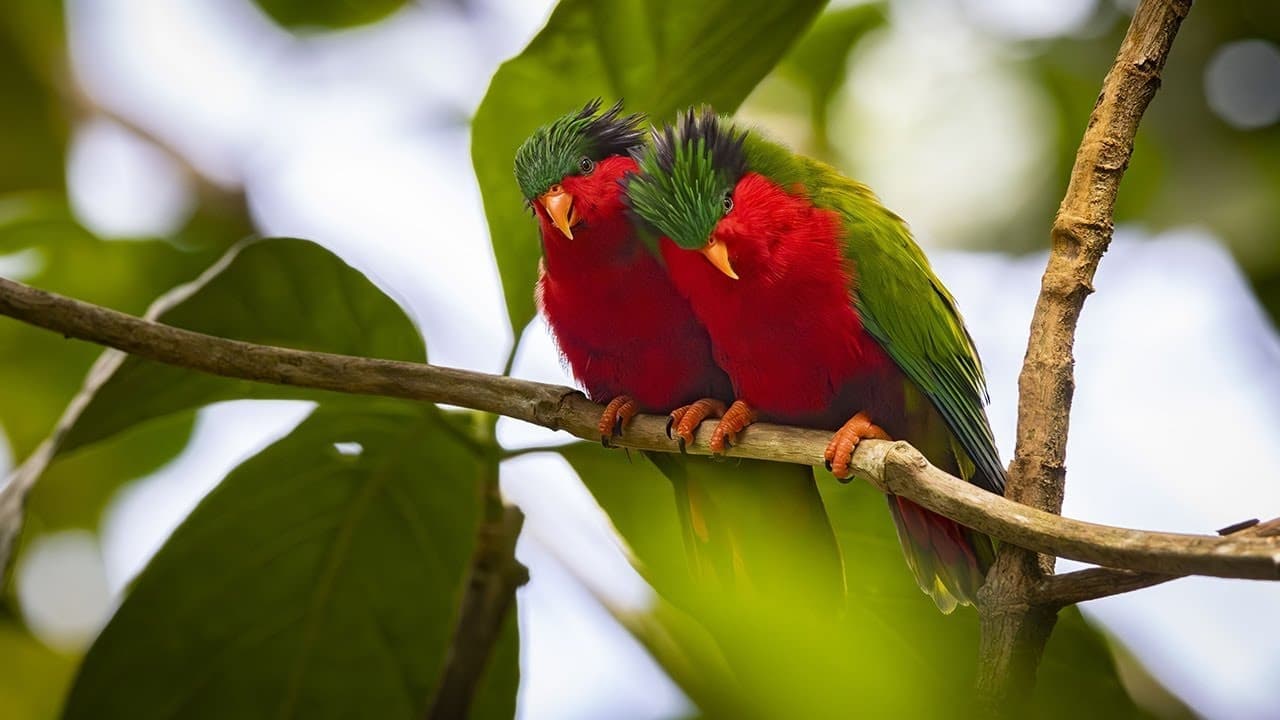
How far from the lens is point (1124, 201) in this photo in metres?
2.32

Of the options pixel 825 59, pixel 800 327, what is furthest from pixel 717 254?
pixel 825 59

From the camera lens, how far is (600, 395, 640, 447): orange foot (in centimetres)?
143

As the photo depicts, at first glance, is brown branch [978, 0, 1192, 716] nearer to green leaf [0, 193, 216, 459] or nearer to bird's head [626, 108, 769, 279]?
bird's head [626, 108, 769, 279]

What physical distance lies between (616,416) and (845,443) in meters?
0.35

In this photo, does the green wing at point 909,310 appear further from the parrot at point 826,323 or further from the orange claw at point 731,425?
the orange claw at point 731,425

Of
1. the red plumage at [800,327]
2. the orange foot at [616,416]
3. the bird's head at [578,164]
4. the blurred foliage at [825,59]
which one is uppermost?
the blurred foliage at [825,59]

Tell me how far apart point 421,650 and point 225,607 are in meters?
0.31

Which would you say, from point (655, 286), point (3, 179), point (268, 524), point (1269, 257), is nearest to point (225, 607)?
point (268, 524)

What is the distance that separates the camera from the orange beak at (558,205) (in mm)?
1471

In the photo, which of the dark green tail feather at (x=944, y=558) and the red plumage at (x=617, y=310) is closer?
the dark green tail feather at (x=944, y=558)

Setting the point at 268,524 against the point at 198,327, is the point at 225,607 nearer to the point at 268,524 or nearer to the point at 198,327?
the point at 268,524

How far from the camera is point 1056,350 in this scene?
3.34 feet

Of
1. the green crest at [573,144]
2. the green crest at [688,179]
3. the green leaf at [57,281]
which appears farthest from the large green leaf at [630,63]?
the green leaf at [57,281]

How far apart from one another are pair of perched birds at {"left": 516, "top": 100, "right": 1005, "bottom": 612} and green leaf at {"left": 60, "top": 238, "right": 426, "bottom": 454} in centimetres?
28
